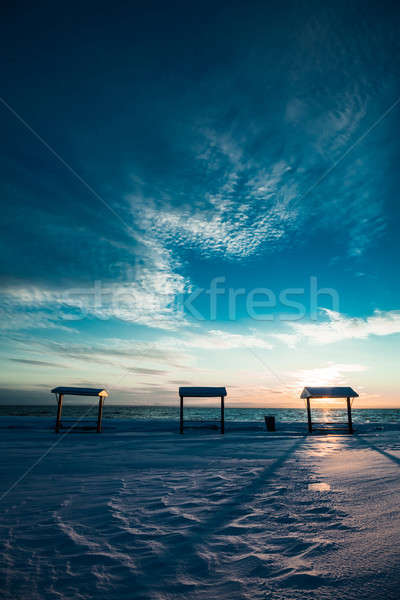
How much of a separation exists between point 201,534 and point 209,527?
278 mm

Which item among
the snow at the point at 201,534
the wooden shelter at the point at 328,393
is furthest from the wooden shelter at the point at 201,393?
the snow at the point at 201,534

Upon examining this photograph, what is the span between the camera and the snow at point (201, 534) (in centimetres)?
297

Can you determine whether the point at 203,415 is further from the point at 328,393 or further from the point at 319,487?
the point at 319,487

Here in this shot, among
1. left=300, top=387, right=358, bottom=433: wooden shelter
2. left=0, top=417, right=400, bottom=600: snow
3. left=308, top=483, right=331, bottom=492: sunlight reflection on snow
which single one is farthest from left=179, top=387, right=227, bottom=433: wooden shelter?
left=308, top=483, right=331, bottom=492: sunlight reflection on snow

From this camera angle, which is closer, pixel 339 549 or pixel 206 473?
pixel 339 549

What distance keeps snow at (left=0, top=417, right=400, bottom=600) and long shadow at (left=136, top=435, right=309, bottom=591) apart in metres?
0.02

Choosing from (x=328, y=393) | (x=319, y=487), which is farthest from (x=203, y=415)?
(x=319, y=487)

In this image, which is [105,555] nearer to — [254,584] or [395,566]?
[254,584]

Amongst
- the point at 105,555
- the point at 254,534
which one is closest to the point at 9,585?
the point at 105,555

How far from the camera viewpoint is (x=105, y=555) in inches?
141

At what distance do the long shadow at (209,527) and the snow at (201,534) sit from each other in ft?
0.06

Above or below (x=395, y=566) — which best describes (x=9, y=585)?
below

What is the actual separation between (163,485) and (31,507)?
2.53 metres

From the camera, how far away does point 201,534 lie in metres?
4.15
